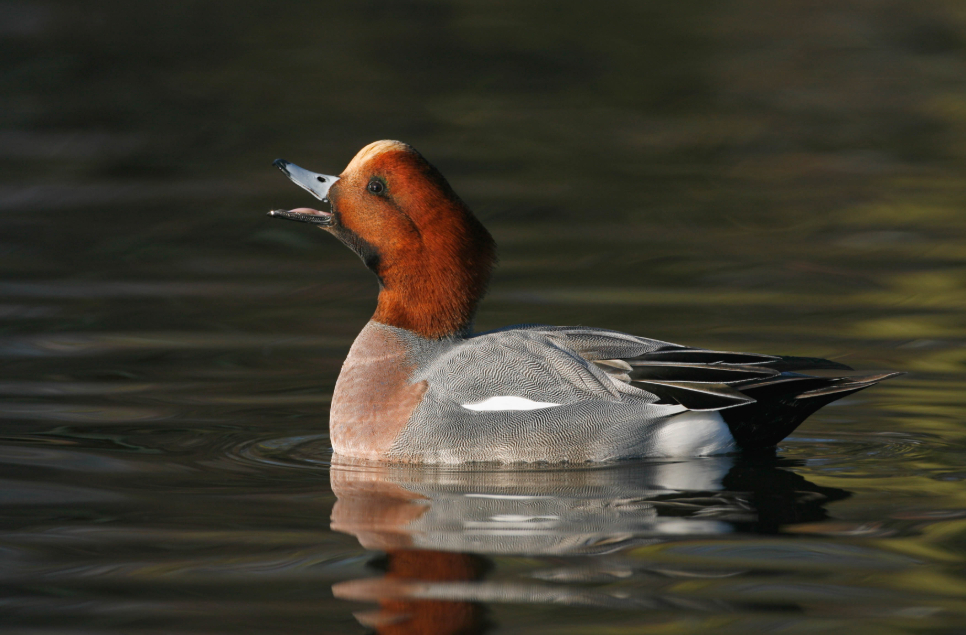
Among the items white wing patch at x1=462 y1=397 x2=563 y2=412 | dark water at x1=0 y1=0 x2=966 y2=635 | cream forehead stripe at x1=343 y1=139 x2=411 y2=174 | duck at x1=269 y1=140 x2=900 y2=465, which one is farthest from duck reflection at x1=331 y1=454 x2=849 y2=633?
cream forehead stripe at x1=343 y1=139 x2=411 y2=174

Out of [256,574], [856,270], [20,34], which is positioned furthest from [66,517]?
[20,34]

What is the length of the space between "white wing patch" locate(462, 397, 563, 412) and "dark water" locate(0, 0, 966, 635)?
13.2 inches

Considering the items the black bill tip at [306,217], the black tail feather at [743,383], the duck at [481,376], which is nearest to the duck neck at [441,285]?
the duck at [481,376]

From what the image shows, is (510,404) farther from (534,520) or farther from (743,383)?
(743,383)

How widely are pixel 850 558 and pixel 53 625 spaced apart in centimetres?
271

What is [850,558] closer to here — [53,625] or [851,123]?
[53,625]

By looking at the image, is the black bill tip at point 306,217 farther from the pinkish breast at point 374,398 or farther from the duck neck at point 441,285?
the pinkish breast at point 374,398

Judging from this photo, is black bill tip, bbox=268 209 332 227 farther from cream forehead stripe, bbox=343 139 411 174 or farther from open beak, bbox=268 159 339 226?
cream forehead stripe, bbox=343 139 411 174

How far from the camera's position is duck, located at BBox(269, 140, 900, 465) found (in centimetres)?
633

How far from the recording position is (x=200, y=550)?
17.2 feet

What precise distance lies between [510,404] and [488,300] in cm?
330

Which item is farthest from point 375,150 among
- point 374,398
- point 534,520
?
point 534,520

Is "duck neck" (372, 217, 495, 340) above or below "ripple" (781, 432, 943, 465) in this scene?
above

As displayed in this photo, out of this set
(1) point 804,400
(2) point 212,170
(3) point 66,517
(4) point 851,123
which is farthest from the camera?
(4) point 851,123
